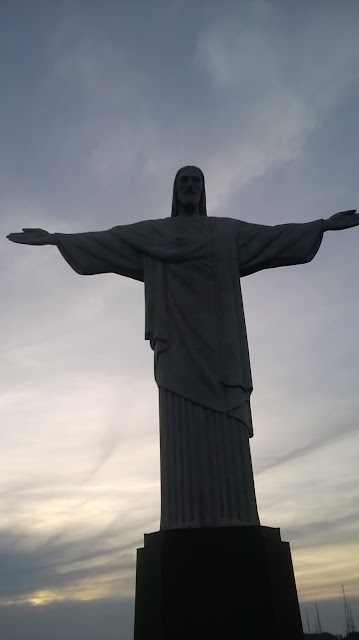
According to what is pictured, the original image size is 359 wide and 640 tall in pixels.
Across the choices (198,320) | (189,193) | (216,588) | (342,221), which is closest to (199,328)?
(198,320)

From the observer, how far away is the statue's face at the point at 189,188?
29.9 feet

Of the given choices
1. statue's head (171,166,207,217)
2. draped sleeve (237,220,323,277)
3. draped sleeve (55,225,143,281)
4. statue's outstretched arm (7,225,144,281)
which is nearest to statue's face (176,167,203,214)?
statue's head (171,166,207,217)

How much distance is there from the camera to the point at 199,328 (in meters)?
7.95

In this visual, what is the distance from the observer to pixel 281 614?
6.17 meters

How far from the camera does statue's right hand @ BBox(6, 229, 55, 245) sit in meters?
8.63

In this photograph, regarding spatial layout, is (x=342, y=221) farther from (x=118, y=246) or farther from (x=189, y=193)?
(x=118, y=246)

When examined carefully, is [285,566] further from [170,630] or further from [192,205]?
[192,205]

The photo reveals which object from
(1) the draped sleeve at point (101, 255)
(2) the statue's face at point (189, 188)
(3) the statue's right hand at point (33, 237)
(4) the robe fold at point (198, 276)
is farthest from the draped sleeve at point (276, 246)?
(3) the statue's right hand at point (33, 237)

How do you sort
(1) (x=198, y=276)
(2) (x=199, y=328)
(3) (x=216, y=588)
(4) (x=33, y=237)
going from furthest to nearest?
(4) (x=33, y=237) → (1) (x=198, y=276) → (2) (x=199, y=328) → (3) (x=216, y=588)

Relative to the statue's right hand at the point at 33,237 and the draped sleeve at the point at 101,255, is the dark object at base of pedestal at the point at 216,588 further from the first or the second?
the statue's right hand at the point at 33,237

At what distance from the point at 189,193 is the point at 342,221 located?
2546 millimetres

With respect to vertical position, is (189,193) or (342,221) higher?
(189,193)

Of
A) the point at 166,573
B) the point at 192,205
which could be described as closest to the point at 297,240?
the point at 192,205

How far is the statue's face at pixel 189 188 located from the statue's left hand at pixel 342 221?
2.18 m
